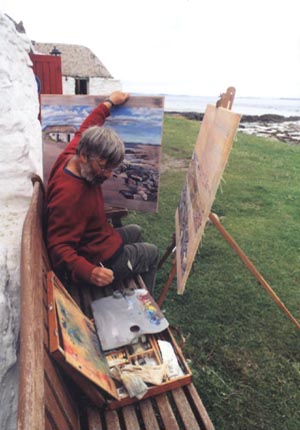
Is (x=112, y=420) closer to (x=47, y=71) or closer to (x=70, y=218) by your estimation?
(x=70, y=218)

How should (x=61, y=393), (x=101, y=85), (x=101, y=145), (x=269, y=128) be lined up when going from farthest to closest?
(x=269, y=128), (x=101, y=85), (x=101, y=145), (x=61, y=393)

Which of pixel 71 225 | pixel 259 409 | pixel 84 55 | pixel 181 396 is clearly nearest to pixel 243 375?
pixel 259 409

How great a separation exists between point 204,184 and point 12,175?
4.28ft

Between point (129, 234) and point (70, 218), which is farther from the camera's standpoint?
point (129, 234)

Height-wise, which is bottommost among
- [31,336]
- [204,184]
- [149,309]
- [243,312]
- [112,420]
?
[243,312]

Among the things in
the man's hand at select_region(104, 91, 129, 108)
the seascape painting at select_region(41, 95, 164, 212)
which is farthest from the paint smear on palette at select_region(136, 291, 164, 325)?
the man's hand at select_region(104, 91, 129, 108)

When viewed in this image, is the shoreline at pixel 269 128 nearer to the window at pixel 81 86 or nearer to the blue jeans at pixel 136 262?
the window at pixel 81 86

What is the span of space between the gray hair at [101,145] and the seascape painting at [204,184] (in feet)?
1.84

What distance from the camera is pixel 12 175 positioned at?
7.64 ft

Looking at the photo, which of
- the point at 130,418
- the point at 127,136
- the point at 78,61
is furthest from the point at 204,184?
the point at 78,61

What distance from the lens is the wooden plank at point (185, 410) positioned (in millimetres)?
→ 1529

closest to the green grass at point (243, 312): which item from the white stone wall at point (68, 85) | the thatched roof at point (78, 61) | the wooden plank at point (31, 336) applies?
the wooden plank at point (31, 336)

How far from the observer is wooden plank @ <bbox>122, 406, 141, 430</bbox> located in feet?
4.98

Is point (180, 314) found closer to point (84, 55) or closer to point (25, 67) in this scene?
point (25, 67)
